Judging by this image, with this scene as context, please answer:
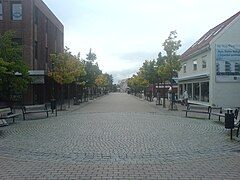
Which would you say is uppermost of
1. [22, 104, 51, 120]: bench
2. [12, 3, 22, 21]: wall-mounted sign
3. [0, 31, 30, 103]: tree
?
[12, 3, 22, 21]: wall-mounted sign

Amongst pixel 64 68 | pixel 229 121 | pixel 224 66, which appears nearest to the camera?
pixel 229 121

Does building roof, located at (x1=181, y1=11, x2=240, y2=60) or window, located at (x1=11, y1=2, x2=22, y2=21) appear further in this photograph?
window, located at (x1=11, y1=2, x2=22, y2=21)

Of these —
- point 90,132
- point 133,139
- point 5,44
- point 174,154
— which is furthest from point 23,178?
point 5,44

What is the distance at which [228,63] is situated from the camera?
3147 cm

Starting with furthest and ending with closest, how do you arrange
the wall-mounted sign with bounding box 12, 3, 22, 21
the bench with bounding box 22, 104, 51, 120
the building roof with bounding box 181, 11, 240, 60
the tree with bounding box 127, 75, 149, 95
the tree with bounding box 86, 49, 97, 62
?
the tree with bounding box 127, 75, 149, 95, the tree with bounding box 86, 49, 97, 62, the wall-mounted sign with bounding box 12, 3, 22, 21, the building roof with bounding box 181, 11, 240, 60, the bench with bounding box 22, 104, 51, 120

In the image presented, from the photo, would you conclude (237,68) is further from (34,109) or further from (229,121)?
(229,121)

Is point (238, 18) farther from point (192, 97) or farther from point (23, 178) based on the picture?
point (23, 178)

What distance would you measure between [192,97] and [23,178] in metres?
33.2

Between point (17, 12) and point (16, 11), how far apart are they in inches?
5.8

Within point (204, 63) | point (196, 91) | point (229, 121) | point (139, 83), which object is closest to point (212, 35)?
point (204, 63)

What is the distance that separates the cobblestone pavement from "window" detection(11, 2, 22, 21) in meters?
22.3

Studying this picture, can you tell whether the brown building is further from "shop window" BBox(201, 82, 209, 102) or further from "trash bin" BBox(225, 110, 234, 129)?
"trash bin" BBox(225, 110, 234, 129)

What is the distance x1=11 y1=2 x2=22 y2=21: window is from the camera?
35.1 metres

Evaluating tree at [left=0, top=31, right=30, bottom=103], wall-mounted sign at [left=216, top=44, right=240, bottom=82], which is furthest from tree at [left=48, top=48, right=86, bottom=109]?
wall-mounted sign at [left=216, top=44, right=240, bottom=82]
